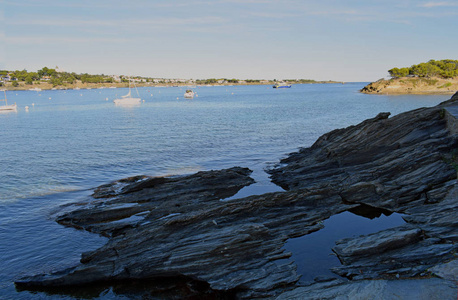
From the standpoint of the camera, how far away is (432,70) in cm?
16650

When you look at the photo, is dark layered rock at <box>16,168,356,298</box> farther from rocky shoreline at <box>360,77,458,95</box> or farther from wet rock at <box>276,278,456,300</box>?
rocky shoreline at <box>360,77,458,95</box>

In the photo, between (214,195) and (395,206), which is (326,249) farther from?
(214,195)

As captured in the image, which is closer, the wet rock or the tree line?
the wet rock

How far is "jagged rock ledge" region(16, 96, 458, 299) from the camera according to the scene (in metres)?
13.5

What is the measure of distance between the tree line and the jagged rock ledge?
531 feet

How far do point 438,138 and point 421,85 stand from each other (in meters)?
157

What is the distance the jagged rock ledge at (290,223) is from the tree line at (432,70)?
161989mm

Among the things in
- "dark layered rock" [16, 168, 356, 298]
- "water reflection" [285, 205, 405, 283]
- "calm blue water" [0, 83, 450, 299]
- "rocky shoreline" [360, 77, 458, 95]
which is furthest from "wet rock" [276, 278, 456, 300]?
"rocky shoreline" [360, 77, 458, 95]

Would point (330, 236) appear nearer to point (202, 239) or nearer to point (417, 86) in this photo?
point (202, 239)

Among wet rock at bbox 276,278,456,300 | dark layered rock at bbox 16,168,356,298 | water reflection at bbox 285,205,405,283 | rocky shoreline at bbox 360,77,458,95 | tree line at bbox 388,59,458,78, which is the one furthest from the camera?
tree line at bbox 388,59,458,78

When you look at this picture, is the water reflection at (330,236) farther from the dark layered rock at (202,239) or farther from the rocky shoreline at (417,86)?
the rocky shoreline at (417,86)

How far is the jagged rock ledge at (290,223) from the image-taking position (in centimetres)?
1353

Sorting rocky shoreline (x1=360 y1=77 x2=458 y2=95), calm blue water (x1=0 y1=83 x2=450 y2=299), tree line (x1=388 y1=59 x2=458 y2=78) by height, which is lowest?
calm blue water (x1=0 y1=83 x2=450 y2=299)

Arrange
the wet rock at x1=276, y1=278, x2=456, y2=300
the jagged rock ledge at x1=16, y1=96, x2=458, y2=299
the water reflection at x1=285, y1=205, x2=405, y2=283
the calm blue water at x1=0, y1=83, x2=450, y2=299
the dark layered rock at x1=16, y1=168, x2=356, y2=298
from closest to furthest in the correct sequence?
the wet rock at x1=276, y1=278, x2=456, y2=300
the jagged rock ledge at x1=16, y1=96, x2=458, y2=299
the dark layered rock at x1=16, y1=168, x2=356, y2=298
the water reflection at x1=285, y1=205, x2=405, y2=283
the calm blue water at x1=0, y1=83, x2=450, y2=299
